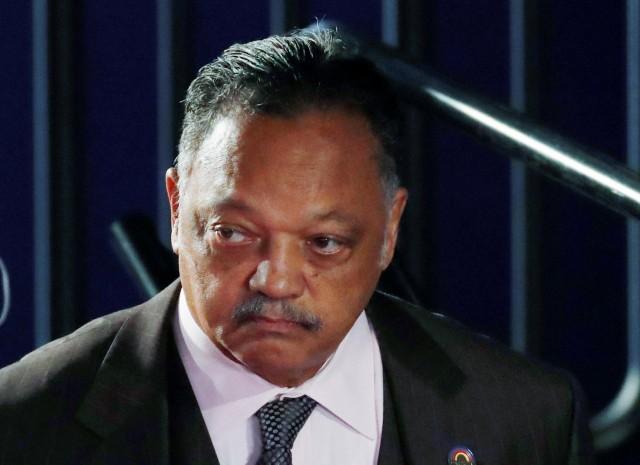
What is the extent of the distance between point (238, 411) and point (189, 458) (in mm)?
74

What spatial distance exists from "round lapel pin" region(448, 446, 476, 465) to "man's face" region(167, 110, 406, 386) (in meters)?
0.19

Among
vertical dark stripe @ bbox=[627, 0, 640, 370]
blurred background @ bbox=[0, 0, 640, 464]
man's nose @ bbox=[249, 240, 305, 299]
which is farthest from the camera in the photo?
blurred background @ bbox=[0, 0, 640, 464]

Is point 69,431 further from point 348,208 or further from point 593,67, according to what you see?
point 593,67

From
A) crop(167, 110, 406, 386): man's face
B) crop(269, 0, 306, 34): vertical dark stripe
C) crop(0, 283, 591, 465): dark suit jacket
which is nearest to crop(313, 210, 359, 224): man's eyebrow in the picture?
crop(167, 110, 406, 386): man's face

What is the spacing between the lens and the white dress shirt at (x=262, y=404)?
143cm

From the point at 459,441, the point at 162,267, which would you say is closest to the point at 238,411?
the point at 459,441

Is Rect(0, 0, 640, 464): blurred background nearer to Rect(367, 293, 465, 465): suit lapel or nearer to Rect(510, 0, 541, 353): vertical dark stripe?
Result: Rect(510, 0, 541, 353): vertical dark stripe

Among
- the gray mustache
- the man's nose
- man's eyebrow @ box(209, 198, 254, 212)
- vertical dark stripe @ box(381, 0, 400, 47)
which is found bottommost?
the gray mustache

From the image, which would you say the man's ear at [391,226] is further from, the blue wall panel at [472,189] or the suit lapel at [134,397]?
the blue wall panel at [472,189]

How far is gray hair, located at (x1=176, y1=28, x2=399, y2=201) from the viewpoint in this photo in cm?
137

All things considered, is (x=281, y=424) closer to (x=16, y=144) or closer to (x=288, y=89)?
(x=288, y=89)

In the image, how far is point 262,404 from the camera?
1434 millimetres

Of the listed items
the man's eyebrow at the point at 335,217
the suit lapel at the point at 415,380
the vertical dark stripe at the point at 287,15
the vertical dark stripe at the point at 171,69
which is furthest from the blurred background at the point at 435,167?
the man's eyebrow at the point at 335,217

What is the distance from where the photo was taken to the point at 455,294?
9.64 ft
